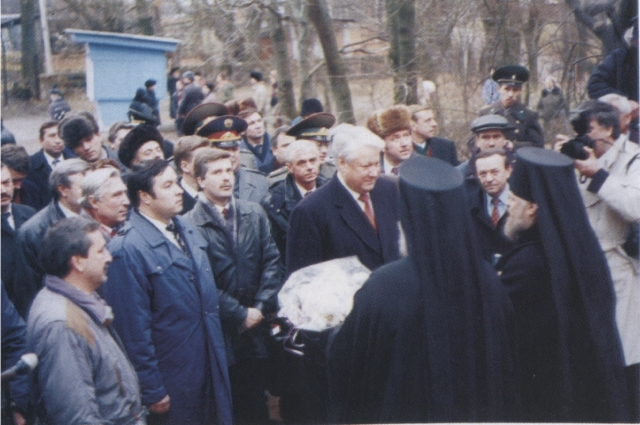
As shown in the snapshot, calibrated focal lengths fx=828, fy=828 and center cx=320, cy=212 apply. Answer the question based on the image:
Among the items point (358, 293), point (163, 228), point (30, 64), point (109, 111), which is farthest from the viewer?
point (109, 111)

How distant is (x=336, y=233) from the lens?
402cm

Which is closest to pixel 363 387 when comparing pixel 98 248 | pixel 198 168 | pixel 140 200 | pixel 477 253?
pixel 477 253

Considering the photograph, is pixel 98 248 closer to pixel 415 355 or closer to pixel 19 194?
pixel 415 355

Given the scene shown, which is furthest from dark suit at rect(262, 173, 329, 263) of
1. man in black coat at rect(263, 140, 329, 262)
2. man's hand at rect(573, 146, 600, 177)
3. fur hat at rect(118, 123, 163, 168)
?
man's hand at rect(573, 146, 600, 177)

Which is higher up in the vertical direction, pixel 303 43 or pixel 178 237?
pixel 303 43

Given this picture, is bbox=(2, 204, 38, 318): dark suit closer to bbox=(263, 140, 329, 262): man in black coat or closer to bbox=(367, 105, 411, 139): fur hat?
bbox=(263, 140, 329, 262): man in black coat

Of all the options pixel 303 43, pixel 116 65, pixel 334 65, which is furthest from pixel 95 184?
pixel 303 43

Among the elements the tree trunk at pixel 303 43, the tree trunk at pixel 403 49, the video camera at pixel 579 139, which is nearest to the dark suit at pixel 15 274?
the video camera at pixel 579 139

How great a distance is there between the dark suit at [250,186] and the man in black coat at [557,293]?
7.89 ft

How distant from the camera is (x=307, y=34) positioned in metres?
9.79

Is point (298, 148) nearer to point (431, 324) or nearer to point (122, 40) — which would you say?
point (431, 324)

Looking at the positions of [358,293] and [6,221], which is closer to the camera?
[358,293]

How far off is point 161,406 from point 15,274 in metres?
1.14

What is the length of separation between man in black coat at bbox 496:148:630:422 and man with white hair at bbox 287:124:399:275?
949 millimetres
